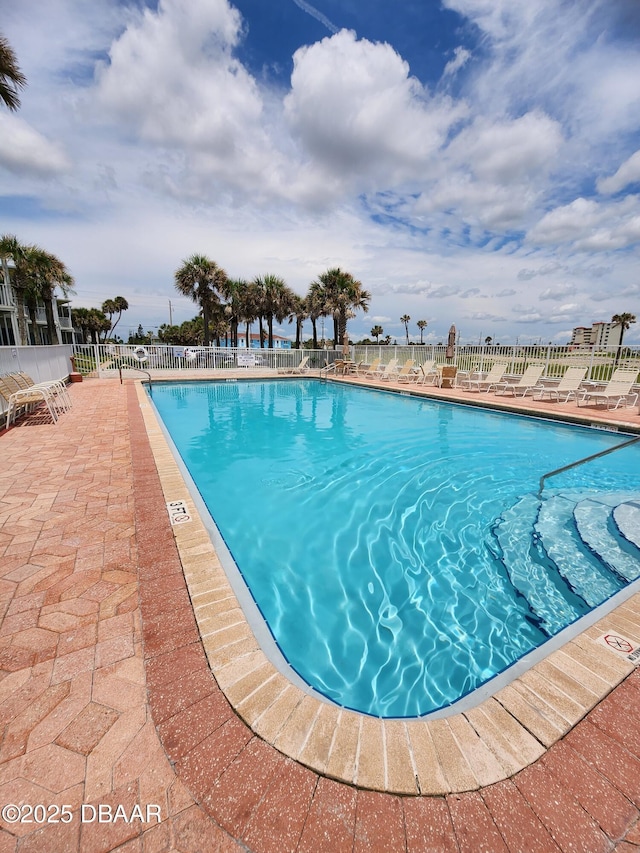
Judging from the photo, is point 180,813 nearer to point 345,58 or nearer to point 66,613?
point 66,613

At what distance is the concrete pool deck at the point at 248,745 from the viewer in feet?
3.84

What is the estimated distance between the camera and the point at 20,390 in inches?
280

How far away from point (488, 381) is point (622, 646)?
40.3 feet

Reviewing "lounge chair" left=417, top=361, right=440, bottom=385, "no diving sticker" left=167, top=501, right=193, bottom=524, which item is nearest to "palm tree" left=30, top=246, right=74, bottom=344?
"lounge chair" left=417, top=361, right=440, bottom=385

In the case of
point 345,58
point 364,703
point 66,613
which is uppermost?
point 345,58

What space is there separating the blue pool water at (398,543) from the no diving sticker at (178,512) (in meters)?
0.65

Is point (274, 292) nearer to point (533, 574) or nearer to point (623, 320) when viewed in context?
point (533, 574)

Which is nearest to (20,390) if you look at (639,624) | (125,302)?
(639,624)

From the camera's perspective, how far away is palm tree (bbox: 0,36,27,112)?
8773 millimetres

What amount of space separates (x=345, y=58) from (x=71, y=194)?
45.7 feet

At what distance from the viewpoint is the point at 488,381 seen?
13.0 metres

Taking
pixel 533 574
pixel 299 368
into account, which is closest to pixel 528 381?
A: pixel 533 574

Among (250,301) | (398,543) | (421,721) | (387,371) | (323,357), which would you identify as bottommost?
(398,543)

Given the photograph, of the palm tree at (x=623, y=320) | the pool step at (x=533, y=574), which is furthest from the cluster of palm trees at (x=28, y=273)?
the palm tree at (x=623, y=320)
